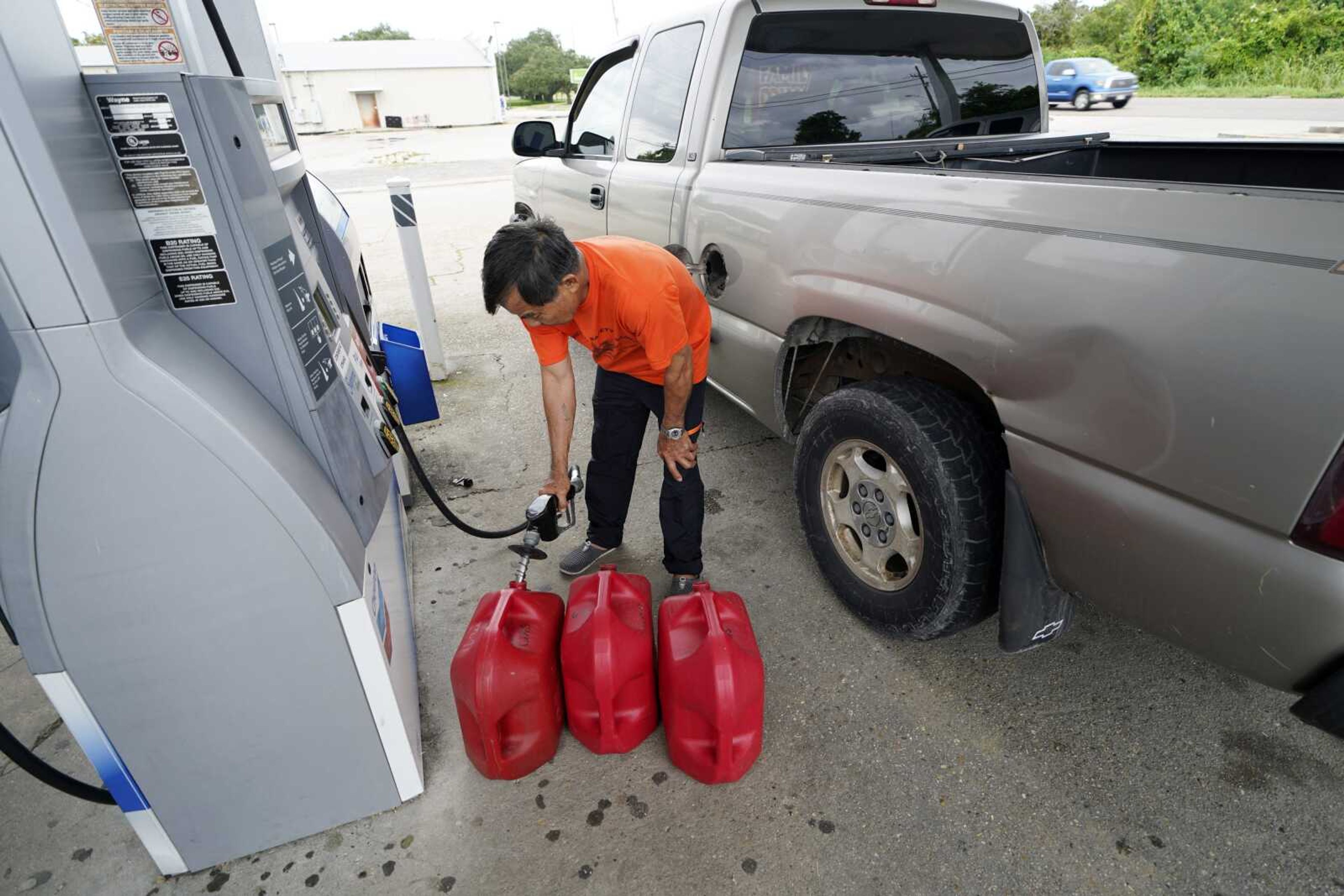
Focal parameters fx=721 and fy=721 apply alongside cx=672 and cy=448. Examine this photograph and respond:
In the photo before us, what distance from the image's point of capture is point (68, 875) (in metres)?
1.78

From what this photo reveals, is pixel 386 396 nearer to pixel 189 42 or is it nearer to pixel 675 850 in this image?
pixel 189 42

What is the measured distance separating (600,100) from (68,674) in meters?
3.73

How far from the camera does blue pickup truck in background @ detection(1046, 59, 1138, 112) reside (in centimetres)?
1750

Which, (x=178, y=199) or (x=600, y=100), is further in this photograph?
(x=600, y=100)

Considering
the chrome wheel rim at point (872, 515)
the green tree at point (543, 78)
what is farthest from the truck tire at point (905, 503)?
the green tree at point (543, 78)

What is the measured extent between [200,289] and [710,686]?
1395mm

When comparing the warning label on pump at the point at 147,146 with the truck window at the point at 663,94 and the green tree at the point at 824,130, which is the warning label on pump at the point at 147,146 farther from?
the green tree at the point at 824,130

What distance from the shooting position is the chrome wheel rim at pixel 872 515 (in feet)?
7.11

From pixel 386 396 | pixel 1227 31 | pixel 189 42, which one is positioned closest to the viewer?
pixel 189 42

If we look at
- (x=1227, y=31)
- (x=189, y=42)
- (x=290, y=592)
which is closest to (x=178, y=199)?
(x=189, y=42)

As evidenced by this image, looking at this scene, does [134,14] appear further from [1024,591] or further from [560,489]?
[1024,591]

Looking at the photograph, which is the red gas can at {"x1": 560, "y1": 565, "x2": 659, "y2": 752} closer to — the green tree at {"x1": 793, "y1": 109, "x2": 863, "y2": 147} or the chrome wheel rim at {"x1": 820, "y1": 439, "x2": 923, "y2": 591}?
the chrome wheel rim at {"x1": 820, "y1": 439, "x2": 923, "y2": 591}

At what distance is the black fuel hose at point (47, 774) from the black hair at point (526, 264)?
1408mm

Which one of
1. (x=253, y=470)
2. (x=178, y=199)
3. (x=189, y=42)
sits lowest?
(x=253, y=470)
